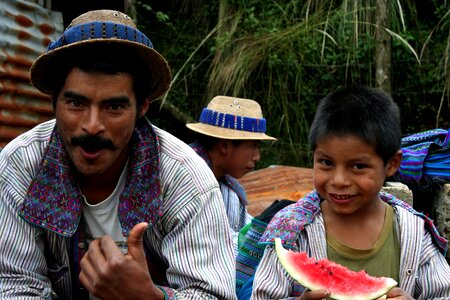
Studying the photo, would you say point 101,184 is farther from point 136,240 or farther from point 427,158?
point 427,158

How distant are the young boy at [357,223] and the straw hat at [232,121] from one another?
2.36 metres

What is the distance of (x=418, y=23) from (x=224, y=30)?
2438 mm

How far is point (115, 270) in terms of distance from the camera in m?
2.45

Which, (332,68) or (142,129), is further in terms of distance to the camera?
(332,68)

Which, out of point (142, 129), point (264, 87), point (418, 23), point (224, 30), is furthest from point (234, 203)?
point (418, 23)

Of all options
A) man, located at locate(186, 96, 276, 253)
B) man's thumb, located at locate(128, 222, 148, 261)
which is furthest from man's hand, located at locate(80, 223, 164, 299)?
man, located at locate(186, 96, 276, 253)

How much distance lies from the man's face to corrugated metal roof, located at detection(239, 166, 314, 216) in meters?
3.67

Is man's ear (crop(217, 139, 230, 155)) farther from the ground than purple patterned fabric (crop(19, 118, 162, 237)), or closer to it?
closer to it

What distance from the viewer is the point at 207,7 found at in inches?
366

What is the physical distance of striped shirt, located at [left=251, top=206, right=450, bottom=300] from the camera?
2.92 m

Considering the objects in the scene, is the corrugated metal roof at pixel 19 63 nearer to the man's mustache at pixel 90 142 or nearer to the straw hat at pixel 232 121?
the straw hat at pixel 232 121

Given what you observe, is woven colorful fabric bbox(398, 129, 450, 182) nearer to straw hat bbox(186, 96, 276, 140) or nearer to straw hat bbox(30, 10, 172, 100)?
straw hat bbox(186, 96, 276, 140)

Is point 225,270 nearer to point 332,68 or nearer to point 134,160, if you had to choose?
point 134,160

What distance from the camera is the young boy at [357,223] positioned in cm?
293
